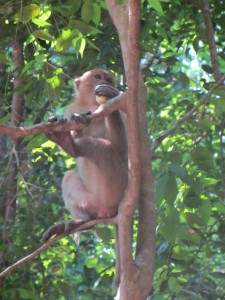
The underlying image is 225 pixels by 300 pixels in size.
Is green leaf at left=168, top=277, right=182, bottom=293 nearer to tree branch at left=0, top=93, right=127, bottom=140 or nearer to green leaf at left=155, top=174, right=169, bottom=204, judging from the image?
green leaf at left=155, top=174, right=169, bottom=204

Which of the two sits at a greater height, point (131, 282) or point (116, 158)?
point (116, 158)

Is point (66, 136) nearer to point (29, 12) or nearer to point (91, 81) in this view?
point (29, 12)

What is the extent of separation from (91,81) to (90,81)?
12 mm

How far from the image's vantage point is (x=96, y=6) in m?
3.86

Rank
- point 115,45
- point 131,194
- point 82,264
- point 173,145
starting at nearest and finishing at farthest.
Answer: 1. point 131,194
2. point 173,145
3. point 115,45
4. point 82,264

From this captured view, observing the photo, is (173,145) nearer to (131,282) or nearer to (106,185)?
(106,185)

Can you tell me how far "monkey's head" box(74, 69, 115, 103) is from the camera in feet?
17.5

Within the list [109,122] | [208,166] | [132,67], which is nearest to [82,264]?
[109,122]

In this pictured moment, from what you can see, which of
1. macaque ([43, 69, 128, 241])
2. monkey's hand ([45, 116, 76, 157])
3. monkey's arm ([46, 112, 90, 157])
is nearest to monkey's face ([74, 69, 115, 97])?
macaque ([43, 69, 128, 241])

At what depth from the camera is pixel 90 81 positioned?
5.46m

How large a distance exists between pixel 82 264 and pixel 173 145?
4083mm

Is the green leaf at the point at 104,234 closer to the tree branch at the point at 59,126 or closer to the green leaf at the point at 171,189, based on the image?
the green leaf at the point at 171,189

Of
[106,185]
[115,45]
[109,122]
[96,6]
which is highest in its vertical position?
[115,45]

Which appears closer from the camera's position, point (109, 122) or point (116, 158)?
point (109, 122)
